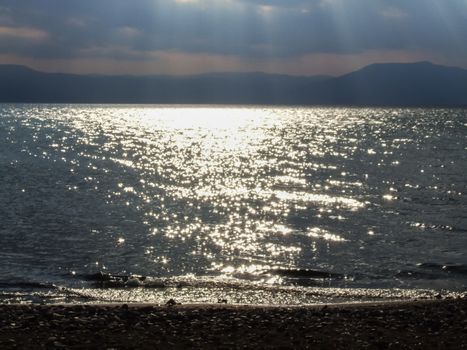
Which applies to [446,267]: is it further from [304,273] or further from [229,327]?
[229,327]

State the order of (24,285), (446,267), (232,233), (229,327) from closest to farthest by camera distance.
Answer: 1. (229,327)
2. (24,285)
3. (446,267)
4. (232,233)

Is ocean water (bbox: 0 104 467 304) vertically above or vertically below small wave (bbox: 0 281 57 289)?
above

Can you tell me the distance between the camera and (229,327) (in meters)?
16.8

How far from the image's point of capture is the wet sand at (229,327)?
15.3m

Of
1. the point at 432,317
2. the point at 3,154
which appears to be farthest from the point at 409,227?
the point at 3,154

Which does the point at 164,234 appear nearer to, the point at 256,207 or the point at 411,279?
the point at 256,207

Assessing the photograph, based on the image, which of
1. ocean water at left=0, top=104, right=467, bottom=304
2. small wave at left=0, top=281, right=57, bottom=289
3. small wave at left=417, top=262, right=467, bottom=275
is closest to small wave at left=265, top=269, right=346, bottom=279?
ocean water at left=0, top=104, right=467, bottom=304

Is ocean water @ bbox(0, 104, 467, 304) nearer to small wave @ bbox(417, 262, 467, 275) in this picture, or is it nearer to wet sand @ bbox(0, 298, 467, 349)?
small wave @ bbox(417, 262, 467, 275)

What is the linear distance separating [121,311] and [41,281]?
7390 mm

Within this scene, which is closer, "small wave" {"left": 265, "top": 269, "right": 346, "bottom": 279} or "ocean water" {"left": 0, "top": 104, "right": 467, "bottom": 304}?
"ocean water" {"left": 0, "top": 104, "right": 467, "bottom": 304}

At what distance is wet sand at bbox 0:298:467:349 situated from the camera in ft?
50.3

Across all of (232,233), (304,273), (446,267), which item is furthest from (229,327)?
(232,233)

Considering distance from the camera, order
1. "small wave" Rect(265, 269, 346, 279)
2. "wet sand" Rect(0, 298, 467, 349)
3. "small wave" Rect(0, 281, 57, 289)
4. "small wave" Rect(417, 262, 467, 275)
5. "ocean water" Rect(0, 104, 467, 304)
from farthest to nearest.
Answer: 1. "small wave" Rect(417, 262, 467, 275)
2. "small wave" Rect(265, 269, 346, 279)
3. "ocean water" Rect(0, 104, 467, 304)
4. "small wave" Rect(0, 281, 57, 289)
5. "wet sand" Rect(0, 298, 467, 349)

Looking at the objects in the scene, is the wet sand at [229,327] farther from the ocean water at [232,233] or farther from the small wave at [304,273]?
the small wave at [304,273]
